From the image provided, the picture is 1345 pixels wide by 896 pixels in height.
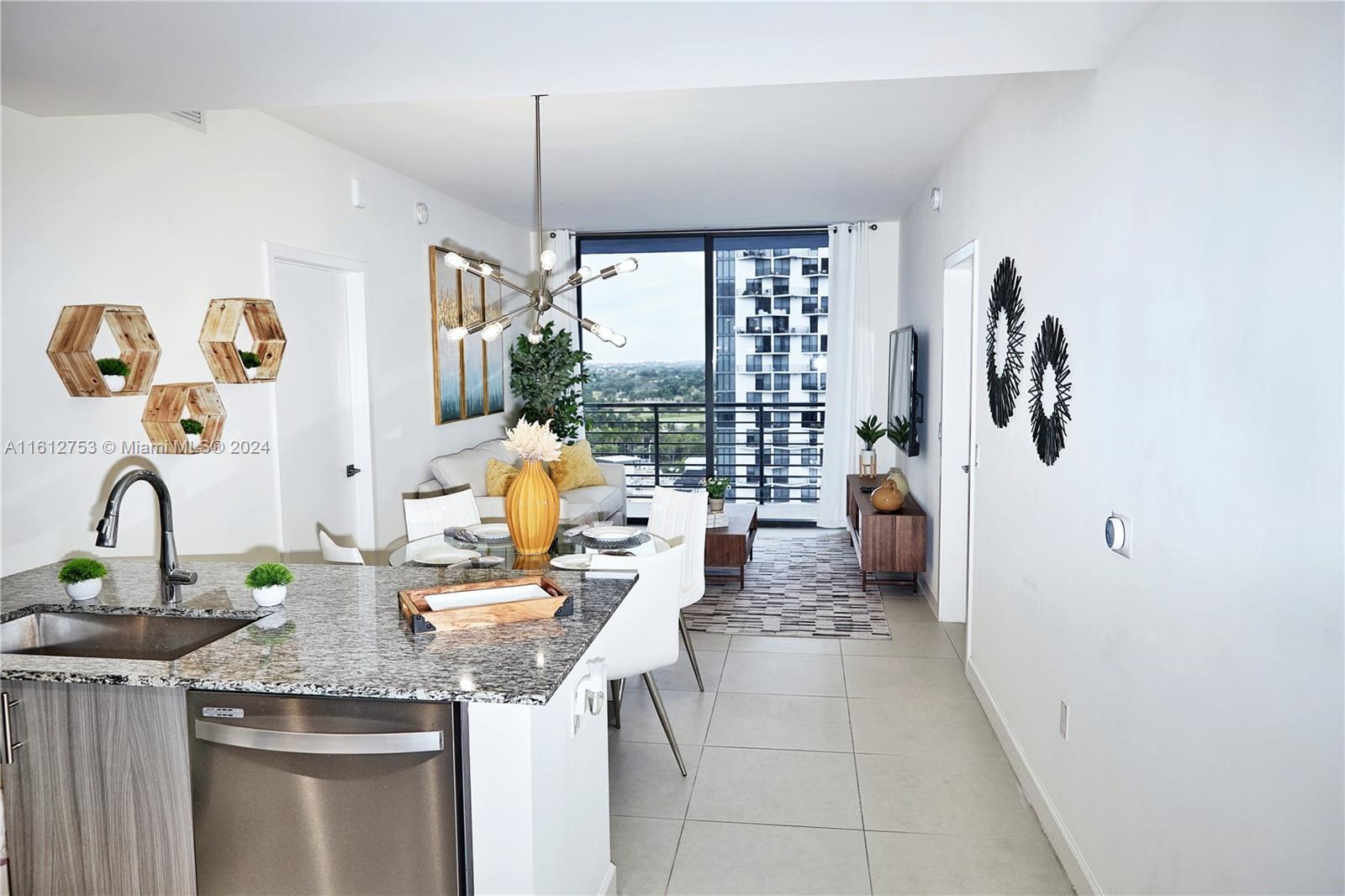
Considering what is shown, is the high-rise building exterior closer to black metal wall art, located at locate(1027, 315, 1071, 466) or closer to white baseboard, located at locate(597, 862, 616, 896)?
black metal wall art, located at locate(1027, 315, 1071, 466)

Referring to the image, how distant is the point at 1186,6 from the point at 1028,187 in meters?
1.28

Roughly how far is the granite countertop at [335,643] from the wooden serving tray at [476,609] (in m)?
0.03

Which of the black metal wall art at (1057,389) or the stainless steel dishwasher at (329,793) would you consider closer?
the stainless steel dishwasher at (329,793)

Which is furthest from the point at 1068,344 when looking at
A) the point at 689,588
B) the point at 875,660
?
the point at 875,660

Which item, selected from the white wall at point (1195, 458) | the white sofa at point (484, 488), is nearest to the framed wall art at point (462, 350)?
the white sofa at point (484, 488)

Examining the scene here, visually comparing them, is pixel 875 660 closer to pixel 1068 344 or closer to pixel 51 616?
pixel 1068 344

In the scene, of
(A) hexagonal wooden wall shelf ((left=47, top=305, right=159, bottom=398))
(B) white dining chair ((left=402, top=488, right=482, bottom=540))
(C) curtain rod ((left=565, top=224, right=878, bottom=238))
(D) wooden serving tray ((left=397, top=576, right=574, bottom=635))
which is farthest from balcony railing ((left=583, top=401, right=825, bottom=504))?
(D) wooden serving tray ((left=397, top=576, right=574, bottom=635))

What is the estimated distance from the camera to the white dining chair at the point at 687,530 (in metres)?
3.96

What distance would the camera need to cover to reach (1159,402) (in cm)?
204

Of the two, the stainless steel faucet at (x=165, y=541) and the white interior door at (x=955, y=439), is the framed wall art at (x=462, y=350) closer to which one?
the white interior door at (x=955, y=439)

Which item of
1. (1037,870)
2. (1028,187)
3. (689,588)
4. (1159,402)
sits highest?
(1028,187)

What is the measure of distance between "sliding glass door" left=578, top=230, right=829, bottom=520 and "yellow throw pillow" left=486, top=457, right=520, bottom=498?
2.29 m

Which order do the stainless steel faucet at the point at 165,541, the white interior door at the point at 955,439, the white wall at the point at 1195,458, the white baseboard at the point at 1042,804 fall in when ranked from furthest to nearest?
the white interior door at the point at 955,439 → the white baseboard at the point at 1042,804 → the stainless steel faucet at the point at 165,541 → the white wall at the point at 1195,458

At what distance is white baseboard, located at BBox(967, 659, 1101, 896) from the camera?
2.51m
